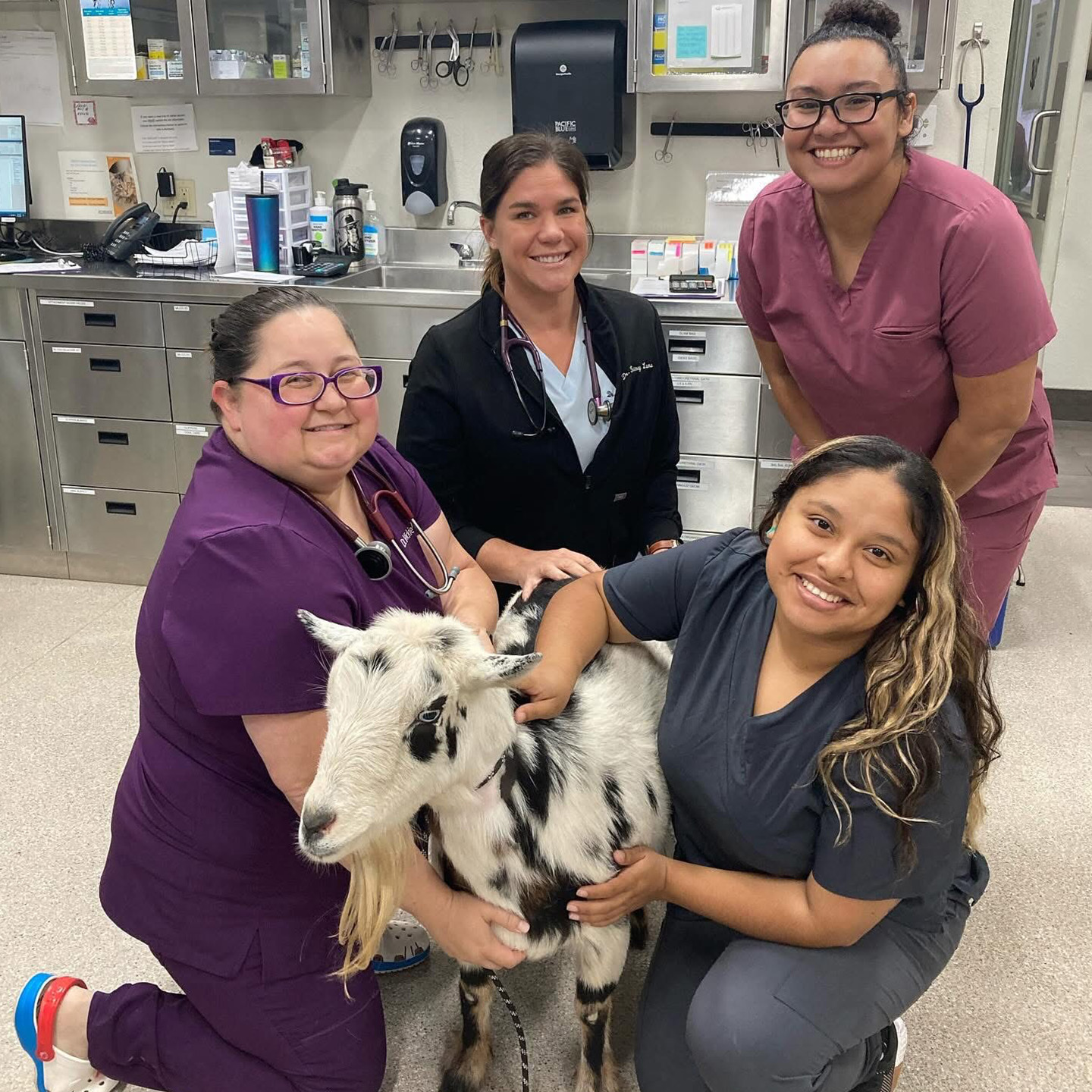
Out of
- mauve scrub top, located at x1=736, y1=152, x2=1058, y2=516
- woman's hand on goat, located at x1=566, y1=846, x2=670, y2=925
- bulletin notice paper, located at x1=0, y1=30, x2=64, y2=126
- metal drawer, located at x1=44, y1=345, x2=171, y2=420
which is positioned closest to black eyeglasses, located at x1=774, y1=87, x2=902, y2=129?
mauve scrub top, located at x1=736, y1=152, x2=1058, y2=516

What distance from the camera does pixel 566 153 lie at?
1.98 metres

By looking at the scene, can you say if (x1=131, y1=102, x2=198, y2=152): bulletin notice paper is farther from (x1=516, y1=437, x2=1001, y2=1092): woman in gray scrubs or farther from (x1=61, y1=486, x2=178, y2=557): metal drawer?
(x1=516, y1=437, x2=1001, y2=1092): woman in gray scrubs

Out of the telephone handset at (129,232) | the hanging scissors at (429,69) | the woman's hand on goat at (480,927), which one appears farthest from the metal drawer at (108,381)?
the woman's hand on goat at (480,927)

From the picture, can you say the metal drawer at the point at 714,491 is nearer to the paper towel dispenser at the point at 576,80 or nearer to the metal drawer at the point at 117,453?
the paper towel dispenser at the point at 576,80

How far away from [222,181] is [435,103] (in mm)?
883

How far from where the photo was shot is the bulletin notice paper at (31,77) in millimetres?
3963

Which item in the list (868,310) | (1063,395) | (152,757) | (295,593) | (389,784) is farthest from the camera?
(1063,395)

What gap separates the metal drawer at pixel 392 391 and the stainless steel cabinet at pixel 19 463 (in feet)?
3.91

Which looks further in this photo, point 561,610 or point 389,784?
point 561,610

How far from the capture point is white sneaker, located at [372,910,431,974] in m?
1.92

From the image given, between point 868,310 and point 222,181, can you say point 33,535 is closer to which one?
point 222,181

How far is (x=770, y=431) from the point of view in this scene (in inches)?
125

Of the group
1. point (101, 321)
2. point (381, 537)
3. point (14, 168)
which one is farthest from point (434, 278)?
point (381, 537)

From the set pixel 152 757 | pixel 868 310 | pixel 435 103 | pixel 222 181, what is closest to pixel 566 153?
pixel 868 310
